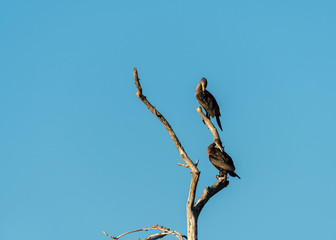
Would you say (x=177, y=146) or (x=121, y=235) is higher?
(x=177, y=146)

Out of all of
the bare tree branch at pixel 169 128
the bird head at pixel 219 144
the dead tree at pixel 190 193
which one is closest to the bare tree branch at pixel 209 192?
the dead tree at pixel 190 193

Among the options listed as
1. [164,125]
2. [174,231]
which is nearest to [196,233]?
[174,231]

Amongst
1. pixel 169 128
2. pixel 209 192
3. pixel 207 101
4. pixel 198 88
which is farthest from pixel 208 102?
pixel 209 192

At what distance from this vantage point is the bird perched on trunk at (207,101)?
51.0 ft

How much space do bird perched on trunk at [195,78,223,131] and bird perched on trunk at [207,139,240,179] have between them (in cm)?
112

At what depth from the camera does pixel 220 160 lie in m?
14.2

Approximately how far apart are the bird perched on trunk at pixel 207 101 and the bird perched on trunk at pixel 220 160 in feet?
3.69

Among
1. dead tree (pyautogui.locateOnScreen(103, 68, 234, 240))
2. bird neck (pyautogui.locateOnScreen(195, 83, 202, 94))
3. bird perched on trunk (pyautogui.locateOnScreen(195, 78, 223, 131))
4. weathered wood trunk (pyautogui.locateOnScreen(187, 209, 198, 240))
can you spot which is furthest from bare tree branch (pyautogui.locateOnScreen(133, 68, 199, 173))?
bird neck (pyautogui.locateOnScreen(195, 83, 202, 94))

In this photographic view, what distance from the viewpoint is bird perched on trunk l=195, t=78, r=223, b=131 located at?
15.5 m

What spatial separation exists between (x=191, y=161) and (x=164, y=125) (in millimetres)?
913

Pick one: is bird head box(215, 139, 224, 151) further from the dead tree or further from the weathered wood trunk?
the weathered wood trunk

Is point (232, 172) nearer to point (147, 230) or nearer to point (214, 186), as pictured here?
point (214, 186)

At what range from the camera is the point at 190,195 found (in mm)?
11938

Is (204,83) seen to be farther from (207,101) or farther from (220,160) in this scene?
(220,160)
